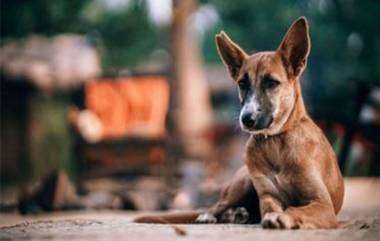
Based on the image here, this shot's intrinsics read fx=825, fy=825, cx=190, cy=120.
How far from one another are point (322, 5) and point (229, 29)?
19.6 feet

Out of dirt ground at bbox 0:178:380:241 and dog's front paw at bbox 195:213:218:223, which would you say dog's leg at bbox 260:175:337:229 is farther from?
dog's front paw at bbox 195:213:218:223

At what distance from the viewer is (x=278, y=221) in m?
6.03

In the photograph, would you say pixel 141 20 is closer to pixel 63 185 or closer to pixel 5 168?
pixel 5 168

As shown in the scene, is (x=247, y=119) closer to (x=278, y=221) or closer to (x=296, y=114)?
(x=296, y=114)

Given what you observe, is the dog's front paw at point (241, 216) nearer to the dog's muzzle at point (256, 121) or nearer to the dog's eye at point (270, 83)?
the dog's muzzle at point (256, 121)

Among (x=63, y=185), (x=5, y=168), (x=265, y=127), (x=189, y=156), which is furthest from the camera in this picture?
(x=5, y=168)

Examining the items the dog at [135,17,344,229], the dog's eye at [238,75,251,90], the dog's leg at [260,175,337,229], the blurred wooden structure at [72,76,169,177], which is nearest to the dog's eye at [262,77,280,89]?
the dog at [135,17,344,229]

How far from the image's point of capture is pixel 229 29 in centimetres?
3412

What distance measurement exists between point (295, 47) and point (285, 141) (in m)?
0.81

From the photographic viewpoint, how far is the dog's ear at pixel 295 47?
22.4 ft

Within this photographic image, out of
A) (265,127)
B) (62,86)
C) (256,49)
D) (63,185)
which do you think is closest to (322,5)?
(256,49)

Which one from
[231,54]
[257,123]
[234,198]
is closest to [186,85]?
[234,198]

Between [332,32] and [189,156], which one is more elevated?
[332,32]

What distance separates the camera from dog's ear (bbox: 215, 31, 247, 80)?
708 centimetres
